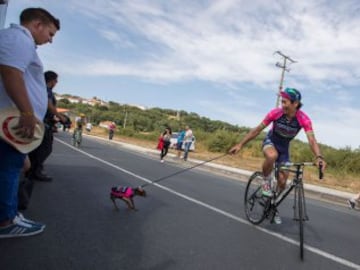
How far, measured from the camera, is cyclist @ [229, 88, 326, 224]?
19.8 feet

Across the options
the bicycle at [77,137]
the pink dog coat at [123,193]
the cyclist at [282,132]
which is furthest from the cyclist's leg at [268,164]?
the bicycle at [77,137]

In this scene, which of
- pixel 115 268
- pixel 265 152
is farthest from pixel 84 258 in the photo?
pixel 265 152

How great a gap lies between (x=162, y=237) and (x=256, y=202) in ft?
6.67

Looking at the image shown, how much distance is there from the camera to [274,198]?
624cm

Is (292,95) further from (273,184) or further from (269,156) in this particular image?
(273,184)

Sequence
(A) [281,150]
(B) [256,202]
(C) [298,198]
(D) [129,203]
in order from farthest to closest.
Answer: (B) [256,202] < (D) [129,203] < (A) [281,150] < (C) [298,198]

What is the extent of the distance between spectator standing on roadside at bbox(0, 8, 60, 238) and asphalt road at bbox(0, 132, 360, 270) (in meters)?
0.32

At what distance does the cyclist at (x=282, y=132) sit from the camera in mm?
6023

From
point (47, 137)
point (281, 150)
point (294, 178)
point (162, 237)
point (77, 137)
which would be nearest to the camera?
point (162, 237)

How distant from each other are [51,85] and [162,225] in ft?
12.3

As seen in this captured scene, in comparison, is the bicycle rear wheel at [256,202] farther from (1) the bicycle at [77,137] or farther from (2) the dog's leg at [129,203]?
(1) the bicycle at [77,137]

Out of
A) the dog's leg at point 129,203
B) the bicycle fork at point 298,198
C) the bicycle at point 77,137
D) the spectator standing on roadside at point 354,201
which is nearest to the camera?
the bicycle fork at point 298,198

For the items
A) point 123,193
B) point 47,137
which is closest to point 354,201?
point 123,193

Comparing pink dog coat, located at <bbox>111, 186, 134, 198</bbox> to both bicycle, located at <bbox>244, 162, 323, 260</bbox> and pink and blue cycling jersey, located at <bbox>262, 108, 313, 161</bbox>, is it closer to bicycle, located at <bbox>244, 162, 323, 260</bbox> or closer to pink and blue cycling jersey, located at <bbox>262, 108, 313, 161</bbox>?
bicycle, located at <bbox>244, 162, 323, 260</bbox>
